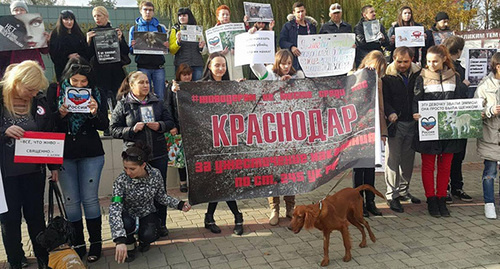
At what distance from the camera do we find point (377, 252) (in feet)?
14.4

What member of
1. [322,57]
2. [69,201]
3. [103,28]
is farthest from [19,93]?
[322,57]

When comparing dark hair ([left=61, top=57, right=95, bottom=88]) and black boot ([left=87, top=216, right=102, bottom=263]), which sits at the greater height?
dark hair ([left=61, top=57, right=95, bottom=88])

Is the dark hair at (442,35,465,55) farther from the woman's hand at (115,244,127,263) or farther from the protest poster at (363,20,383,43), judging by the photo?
the woman's hand at (115,244,127,263)

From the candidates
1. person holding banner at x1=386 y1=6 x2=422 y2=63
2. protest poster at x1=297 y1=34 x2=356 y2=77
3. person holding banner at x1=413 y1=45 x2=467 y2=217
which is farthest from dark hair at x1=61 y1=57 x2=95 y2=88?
person holding banner at x1=386 y1=6 x2=422 y2=63

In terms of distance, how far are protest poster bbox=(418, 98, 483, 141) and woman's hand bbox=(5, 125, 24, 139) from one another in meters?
4.38

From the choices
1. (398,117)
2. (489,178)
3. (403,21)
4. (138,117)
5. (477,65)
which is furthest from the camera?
(403,21)

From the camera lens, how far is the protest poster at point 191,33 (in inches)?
283

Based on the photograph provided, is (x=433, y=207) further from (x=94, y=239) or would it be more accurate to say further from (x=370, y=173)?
(x=94, y=239)

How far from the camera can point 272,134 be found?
4801mm

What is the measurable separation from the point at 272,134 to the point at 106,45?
3345 millimetres

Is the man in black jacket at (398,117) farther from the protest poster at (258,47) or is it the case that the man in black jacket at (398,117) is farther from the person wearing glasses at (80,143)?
the person wearing glasses at (80,143)

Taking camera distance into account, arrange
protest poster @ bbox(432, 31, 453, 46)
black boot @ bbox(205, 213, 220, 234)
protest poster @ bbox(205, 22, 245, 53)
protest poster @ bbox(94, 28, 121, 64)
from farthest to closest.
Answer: protest poster @ bbox(432, 31, 453, 46) → protest poster @ bbox(205, 22, 245, 53) → protest poster @ bbox(94, 28, 121, 64) → black boot @ bbox(205, 213, 220, 234)

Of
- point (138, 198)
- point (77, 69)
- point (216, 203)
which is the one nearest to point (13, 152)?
point (77, 69)

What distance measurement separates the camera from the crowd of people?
13.0ft
